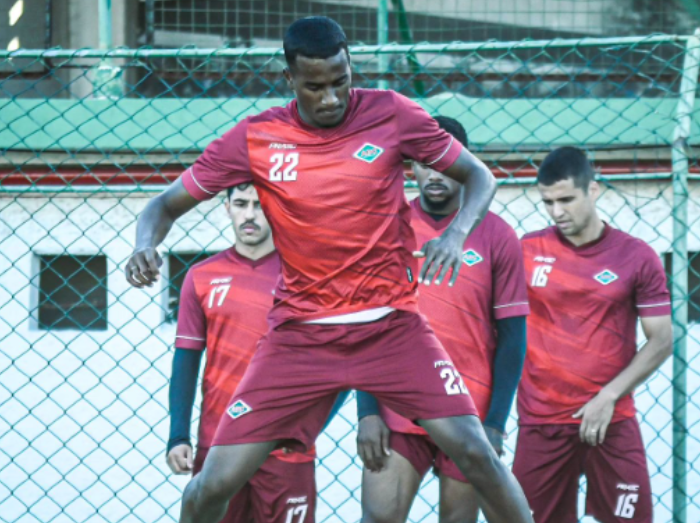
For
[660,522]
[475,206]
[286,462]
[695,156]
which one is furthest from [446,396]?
[660,522]

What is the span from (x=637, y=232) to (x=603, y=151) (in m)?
0.50

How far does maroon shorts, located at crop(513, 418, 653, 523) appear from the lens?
3994mm

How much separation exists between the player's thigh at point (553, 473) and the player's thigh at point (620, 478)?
7 cm

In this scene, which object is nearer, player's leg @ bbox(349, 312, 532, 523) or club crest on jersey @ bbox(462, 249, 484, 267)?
player's leg @ bbox(349, 312, 532, 523)

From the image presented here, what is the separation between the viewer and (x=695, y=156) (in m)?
4.39

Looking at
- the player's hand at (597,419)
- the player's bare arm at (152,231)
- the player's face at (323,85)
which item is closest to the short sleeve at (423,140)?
the player's face at (323,85)

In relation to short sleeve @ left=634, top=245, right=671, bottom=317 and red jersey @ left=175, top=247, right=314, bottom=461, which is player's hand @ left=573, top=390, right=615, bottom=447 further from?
red jersey @ left=175, top=247, right=314, bottom=461

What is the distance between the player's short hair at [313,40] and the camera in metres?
3.04

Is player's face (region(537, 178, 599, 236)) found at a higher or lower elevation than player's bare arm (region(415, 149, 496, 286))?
lower

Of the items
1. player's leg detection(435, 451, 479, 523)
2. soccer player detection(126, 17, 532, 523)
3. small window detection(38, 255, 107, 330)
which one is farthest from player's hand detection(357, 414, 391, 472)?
small window detection(38, 255, 107, 330)

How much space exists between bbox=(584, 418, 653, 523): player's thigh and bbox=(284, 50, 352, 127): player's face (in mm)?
1894

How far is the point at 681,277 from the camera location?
13.5 feet

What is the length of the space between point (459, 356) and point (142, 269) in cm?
129

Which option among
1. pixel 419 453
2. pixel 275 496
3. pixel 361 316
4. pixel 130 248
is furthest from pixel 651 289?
pixel 130 248
